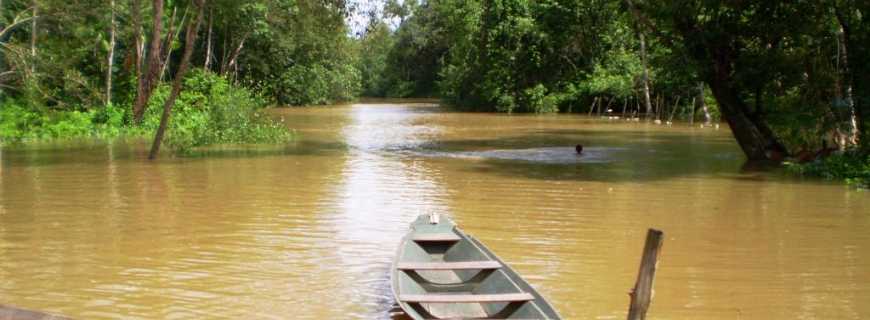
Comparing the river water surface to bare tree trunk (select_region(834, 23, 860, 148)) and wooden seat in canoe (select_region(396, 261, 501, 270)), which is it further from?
bare tree trunk (select_region(834, 23, 860, 148))

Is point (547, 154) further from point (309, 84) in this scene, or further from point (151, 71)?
point (309, 84)

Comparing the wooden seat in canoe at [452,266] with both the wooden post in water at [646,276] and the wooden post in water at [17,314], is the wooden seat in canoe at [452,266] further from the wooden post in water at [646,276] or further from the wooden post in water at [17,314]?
the wooden post in water at [17,314]

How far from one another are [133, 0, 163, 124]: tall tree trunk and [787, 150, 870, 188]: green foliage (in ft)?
44.1

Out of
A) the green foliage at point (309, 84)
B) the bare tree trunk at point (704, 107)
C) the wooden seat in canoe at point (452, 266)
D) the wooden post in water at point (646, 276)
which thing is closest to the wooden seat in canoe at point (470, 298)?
the wooden seat in canoe at point (452, 266)

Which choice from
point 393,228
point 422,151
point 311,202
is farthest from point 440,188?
point 422,151

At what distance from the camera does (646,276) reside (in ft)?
17.0

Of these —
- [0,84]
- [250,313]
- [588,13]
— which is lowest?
[250,313]

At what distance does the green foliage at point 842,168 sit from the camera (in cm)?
1540

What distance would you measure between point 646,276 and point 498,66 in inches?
1653

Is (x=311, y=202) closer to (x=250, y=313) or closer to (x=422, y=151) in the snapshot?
(x=250, y=313)

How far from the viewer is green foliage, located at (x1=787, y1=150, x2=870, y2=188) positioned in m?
15.4


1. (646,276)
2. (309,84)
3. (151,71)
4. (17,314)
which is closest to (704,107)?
(151,71)

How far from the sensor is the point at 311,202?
44.9 feet

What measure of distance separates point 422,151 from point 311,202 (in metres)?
9.21
